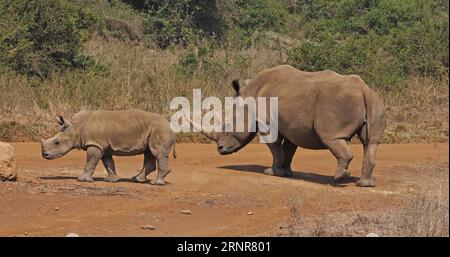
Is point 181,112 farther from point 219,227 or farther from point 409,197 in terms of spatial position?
point 219,227

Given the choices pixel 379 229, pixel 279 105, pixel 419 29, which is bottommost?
pixel 379 229

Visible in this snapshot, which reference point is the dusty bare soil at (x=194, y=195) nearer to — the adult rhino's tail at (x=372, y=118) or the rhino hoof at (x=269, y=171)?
the rhino hoof at (x=269, y=171)

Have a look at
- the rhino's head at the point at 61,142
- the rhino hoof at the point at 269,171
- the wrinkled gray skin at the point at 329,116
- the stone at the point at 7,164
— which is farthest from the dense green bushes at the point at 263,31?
the stone at the point at 7,164

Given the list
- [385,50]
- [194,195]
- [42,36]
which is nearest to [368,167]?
[194,195]

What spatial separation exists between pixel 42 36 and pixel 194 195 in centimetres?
1149

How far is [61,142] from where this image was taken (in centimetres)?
1191

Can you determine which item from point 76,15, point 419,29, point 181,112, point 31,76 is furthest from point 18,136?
point 419,29

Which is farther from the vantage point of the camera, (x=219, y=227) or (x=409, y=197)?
(x=409, y=197)

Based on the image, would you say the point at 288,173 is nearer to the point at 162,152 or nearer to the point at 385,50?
the point at 162,152

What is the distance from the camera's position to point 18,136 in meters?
16.4

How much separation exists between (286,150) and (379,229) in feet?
14.0

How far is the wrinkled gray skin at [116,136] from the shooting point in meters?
11.7

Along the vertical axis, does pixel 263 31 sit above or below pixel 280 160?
above

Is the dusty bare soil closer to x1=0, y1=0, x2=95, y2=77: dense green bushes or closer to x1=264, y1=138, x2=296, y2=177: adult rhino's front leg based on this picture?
x1=264, y1=138, x2=296, y2=177: adult rhino's front leg
